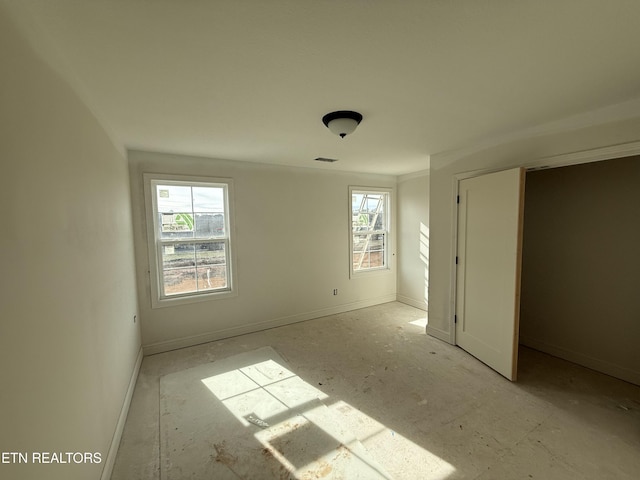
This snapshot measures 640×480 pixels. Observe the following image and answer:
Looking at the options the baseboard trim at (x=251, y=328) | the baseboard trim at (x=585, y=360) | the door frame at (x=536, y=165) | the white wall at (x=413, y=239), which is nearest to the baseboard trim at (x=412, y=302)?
the white wall at (x=413, y=239)

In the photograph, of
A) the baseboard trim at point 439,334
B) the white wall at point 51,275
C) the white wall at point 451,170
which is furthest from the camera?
the baseboard trim at point 439,334

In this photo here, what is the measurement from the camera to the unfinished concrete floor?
1.68 meters

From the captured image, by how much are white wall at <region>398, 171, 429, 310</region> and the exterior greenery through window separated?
2.92m

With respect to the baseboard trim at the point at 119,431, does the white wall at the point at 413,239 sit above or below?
above

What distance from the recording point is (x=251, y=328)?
3758 millimetres

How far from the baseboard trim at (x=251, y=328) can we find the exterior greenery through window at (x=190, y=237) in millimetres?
534

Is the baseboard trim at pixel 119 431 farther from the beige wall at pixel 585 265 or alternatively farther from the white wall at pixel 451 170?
the beige wall at pixel 585 265

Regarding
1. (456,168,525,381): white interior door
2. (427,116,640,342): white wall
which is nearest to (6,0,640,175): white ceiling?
(427,116,640,342): white wall

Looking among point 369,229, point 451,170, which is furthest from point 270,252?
point 451,170

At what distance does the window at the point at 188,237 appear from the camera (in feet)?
10.5

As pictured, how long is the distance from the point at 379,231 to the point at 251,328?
2.63 m

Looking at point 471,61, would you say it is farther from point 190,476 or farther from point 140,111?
point 190,476

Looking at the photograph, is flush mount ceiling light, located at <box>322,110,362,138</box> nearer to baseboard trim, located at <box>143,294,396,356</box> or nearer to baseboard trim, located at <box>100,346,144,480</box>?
baseboard trim, located at <box>100,346,144,480</box>

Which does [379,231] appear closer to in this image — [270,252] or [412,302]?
[412,302]
